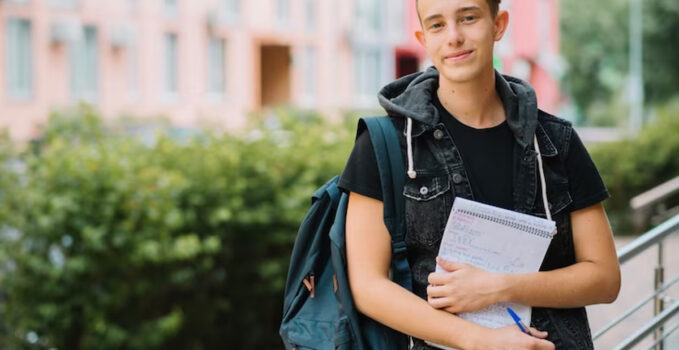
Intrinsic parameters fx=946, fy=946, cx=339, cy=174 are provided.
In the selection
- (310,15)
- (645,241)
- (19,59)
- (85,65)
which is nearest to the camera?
(645,241)

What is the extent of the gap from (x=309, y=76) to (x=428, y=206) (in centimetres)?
3685

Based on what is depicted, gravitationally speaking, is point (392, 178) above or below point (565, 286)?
above

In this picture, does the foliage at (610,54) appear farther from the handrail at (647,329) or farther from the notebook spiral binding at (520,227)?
the notebook spiral binding at (520,227)

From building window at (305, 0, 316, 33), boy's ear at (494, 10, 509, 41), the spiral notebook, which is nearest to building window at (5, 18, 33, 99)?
building window at (305, 0, 316, 33)

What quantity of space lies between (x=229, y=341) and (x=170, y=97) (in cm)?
2311

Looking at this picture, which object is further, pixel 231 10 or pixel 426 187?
pixel 231 10

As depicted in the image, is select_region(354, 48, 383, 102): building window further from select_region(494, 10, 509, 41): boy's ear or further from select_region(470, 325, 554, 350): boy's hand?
select_region(470, 325, 554, 350): boy's hand

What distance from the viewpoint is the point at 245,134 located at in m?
9.24

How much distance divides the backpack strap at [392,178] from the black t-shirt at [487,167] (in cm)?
2

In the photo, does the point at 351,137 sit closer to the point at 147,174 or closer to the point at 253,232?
the point at 253,232

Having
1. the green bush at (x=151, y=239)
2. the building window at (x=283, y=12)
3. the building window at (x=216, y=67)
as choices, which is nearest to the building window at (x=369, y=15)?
the building window at (x=283, y=12)

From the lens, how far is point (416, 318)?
6.86 ft

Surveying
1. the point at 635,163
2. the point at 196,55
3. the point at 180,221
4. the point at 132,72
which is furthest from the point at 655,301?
the point at 196,55

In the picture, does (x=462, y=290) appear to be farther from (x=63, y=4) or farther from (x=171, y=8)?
(x=171, y=8)
